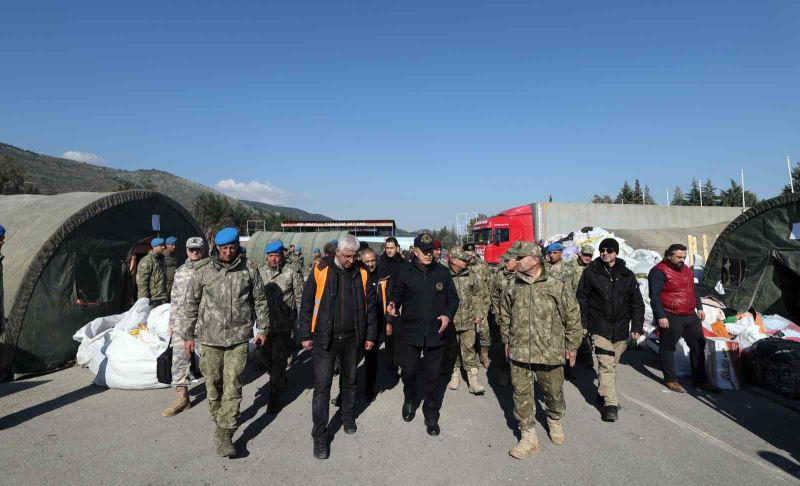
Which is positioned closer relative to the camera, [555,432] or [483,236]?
[555,432]

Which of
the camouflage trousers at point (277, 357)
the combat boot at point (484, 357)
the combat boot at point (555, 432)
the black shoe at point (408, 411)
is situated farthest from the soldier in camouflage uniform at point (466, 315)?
the camouflage trousers at point (277, 357)

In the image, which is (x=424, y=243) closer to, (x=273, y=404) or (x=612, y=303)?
(x=612, y=303)

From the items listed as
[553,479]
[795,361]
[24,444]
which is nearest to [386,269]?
[553,479]

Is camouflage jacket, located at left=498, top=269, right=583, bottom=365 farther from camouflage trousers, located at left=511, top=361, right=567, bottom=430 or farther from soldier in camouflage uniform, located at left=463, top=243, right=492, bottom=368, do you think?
soldier in camouflage uniform, located at left=463, top=243, right=492, bottom=368

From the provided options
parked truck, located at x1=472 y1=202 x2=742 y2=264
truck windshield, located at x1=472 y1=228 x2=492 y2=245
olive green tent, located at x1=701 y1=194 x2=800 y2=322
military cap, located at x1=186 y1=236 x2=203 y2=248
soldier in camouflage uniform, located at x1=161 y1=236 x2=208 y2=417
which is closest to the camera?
soldier in camouflage uniform, located at x1=161 y1=236 x2=208 y2=417

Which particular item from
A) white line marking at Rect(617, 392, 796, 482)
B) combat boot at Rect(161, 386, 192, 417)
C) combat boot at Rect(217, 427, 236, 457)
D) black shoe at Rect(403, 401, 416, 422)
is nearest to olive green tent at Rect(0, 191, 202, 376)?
combat boot at Rect(161, 386, 192, 417)

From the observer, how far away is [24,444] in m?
4.24

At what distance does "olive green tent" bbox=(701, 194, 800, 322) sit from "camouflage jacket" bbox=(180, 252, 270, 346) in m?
9.51

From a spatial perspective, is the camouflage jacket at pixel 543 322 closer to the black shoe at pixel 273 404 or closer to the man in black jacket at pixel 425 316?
the man in black jacket at pixel 425 316

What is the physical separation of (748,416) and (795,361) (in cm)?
127

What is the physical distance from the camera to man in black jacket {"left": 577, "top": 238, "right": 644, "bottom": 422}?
4.96 m

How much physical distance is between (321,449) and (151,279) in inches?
213

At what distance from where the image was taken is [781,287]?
8141 mm

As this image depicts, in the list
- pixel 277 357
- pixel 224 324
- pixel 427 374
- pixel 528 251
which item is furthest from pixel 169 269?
pixel 528 251
